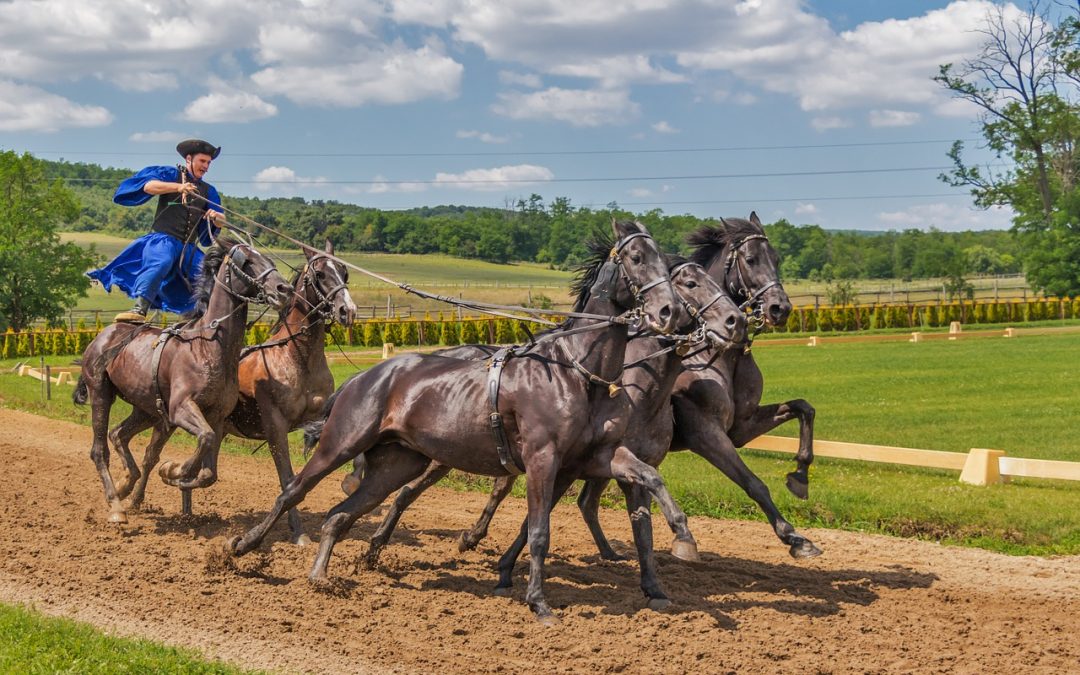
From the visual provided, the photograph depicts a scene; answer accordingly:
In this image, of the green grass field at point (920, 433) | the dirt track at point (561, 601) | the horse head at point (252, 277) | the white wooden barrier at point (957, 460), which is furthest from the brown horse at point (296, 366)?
the white wooden barrier at point (957, 460)

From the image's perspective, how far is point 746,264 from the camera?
30.1ft

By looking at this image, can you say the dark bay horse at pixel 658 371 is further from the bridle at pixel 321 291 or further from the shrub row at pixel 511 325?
the shrub row at pixel 511 325

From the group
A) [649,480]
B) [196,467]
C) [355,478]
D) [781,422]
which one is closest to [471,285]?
[196,467]

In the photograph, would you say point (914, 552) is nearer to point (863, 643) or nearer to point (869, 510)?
point (869, 510)

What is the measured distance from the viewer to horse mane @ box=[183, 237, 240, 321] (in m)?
10.6

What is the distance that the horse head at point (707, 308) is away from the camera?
25.5ft

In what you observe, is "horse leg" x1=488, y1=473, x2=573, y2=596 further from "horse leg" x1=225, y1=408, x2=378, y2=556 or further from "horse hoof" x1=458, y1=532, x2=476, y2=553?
"horse leg" x1=225, y1=408, x2=378, y2=556

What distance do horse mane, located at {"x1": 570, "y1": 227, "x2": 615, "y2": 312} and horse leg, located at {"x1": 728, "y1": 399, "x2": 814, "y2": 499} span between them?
1948mm

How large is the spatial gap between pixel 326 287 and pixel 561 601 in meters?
3.83

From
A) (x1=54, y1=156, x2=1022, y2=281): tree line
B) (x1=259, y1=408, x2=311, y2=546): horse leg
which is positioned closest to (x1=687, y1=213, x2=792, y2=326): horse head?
(x1=259, y1=408, x2=311, y2=546): horse leg

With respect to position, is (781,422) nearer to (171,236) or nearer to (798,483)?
(798,483)

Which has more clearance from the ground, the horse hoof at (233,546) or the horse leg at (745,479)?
the horse leg at (745,479)

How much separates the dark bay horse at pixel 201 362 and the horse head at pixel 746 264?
12.8ft

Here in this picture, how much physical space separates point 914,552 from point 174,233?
7.84 m
